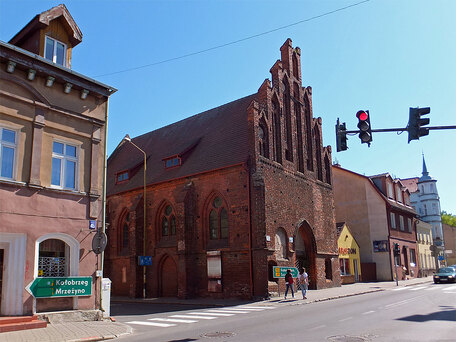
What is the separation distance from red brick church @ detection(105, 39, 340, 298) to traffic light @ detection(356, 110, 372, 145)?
42.4 ft

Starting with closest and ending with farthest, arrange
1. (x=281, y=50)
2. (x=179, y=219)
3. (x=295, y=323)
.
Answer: (x=295, y=323) < (x=179, y=219) < (x=281, y=50)

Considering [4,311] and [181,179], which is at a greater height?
[181,179]

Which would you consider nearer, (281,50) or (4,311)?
(4,311)

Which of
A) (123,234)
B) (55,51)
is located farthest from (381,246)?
(55,51)

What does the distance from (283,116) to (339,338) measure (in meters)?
20.2

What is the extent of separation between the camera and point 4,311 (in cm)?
1277

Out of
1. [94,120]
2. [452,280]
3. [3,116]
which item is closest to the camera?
[3,116]

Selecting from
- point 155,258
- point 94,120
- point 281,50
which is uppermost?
point 281,50

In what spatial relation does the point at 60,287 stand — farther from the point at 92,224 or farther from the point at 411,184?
the point at 411,184

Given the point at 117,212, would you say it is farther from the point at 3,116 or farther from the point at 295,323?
the point at 295,323

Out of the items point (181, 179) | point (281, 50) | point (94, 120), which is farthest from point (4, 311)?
point (281, 50)

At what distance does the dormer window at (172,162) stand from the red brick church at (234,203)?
0.31ft

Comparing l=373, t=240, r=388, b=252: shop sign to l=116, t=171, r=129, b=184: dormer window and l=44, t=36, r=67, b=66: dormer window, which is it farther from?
l=44, t=36, r=67, b=66: dormer window

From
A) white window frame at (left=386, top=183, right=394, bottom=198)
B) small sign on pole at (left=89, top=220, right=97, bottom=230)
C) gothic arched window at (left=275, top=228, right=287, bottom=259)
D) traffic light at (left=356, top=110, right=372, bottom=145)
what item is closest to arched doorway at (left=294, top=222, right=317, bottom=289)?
gothic arched window at (left=275, top=228, right=287, bottom=259)
